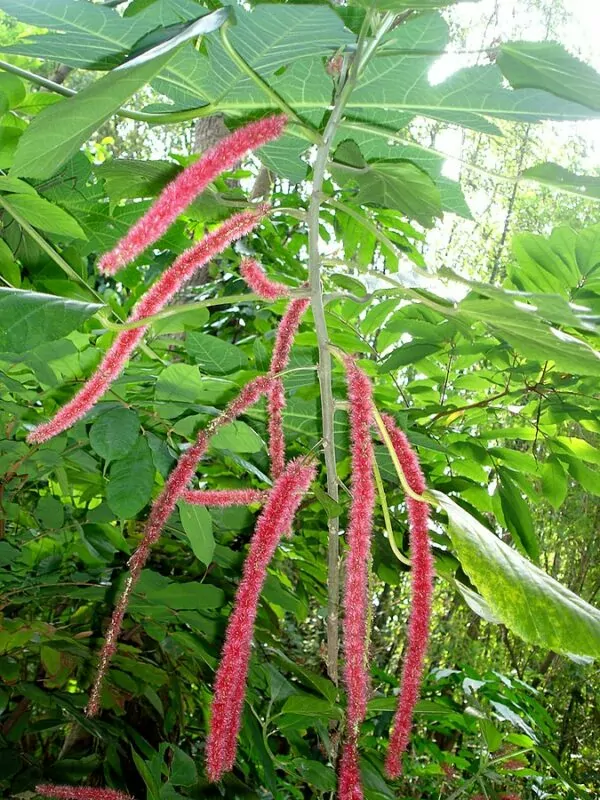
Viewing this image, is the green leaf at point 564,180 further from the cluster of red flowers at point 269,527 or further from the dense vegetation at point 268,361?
the cluster of red flowers at point 269,527

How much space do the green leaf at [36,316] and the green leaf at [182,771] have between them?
1.67 ft

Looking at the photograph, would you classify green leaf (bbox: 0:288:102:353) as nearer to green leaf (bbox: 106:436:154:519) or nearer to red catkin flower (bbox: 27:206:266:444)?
red catkin flower (bbox: 27:206:266:444)

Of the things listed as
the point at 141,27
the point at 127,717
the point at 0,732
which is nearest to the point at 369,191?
the point at 141,27

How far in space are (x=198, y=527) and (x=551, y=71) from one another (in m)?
0.49

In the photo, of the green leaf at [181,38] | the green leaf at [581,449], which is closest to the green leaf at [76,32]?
the green leaf at [181,38]

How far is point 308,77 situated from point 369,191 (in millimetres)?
107

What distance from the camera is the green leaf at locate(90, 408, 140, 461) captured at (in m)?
0.69

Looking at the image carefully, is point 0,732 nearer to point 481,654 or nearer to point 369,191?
point 369,191

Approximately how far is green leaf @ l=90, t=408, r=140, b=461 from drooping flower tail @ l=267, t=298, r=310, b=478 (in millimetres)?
162

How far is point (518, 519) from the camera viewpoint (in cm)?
93

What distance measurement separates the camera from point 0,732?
1087 mm

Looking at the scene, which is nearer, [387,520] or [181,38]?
[181,38]

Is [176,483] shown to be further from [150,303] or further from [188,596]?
[188,596]

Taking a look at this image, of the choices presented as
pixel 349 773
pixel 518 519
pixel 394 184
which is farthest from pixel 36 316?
pixel 518 519
